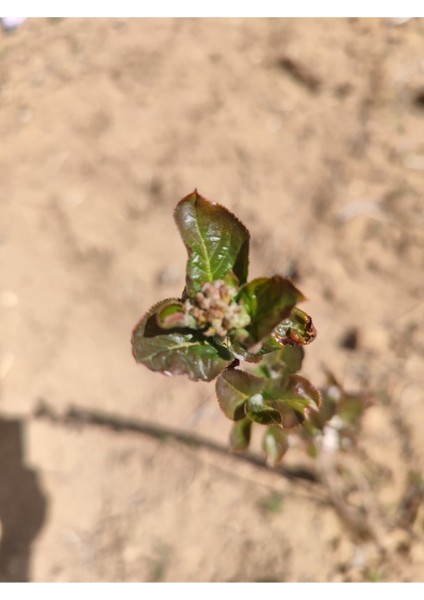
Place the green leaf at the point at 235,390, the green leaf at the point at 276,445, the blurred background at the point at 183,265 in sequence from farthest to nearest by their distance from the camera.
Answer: the blurred background at the point at 183,265 → the green leaf at the point at 276,445 → the green leaf at the point at 235,390

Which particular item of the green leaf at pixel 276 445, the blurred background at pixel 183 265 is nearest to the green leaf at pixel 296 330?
the green leaf at pixel 276 445

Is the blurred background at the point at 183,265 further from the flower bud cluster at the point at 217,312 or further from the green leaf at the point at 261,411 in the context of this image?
the flower bud cluster at the point at 217,312

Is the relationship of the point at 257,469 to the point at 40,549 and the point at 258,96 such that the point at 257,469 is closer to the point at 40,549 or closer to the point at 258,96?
the point at 40,549

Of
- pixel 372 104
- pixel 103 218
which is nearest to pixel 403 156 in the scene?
pixel 372 104

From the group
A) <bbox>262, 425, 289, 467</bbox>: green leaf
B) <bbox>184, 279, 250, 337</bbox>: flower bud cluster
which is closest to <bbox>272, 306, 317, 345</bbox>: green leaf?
<bbox>184, 279, 250, 337</bbox>: flower bud cluster

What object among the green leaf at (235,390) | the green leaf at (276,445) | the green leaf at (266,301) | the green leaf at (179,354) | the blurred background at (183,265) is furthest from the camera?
the blurred background at (183,265)

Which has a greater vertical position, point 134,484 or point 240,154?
point 240,154

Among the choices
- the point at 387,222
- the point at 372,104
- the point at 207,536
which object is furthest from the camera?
the point at 372,104

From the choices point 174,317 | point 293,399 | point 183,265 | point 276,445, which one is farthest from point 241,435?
point 183,265
